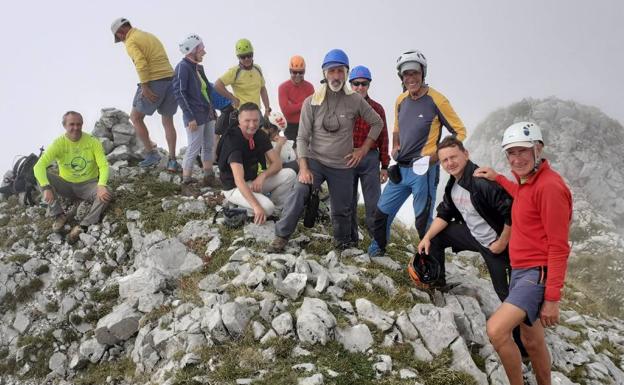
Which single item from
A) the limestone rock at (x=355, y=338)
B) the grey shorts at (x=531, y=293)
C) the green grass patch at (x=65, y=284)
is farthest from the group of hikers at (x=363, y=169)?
the limestone rock at (x=355, y=338)

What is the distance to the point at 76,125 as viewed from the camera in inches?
417

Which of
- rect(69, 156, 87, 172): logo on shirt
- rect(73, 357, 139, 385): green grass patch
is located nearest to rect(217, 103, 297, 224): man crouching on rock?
rect(73, 357, 139, 385): green grass patch

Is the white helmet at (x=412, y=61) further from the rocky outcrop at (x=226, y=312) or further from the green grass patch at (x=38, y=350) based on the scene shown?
the green grass patch at (x=38, y=350)

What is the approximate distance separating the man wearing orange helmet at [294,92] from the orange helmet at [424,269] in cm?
657

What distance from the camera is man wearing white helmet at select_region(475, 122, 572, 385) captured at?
4.68m

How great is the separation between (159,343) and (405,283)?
472 centimetres

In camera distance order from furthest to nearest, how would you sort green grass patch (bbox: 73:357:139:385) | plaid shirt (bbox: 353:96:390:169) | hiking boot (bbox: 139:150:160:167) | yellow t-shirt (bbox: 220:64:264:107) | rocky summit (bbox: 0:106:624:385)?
hiking boot (bbox: 139:150:160:167) → yellow t-shirt (bbox: 220:64:264:107) → plaid shirt (bbox: 353:96:390:169) → green grass patch (bbox: 73:357:139:385) → rocky summit (bbox: 0:106:624:385)

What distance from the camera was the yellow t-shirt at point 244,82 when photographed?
12727mm

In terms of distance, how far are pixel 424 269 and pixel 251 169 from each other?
484 centimetres

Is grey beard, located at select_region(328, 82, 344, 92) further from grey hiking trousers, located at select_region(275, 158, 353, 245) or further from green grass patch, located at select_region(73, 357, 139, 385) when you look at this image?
green grass patch, located at select_region(73, 357, 139, 385)

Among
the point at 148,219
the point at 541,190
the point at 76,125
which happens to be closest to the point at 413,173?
the point at 541,190

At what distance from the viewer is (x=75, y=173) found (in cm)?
1119

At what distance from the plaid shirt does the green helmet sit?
5002 mm

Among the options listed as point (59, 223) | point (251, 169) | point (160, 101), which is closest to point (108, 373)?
point (251, 169)
